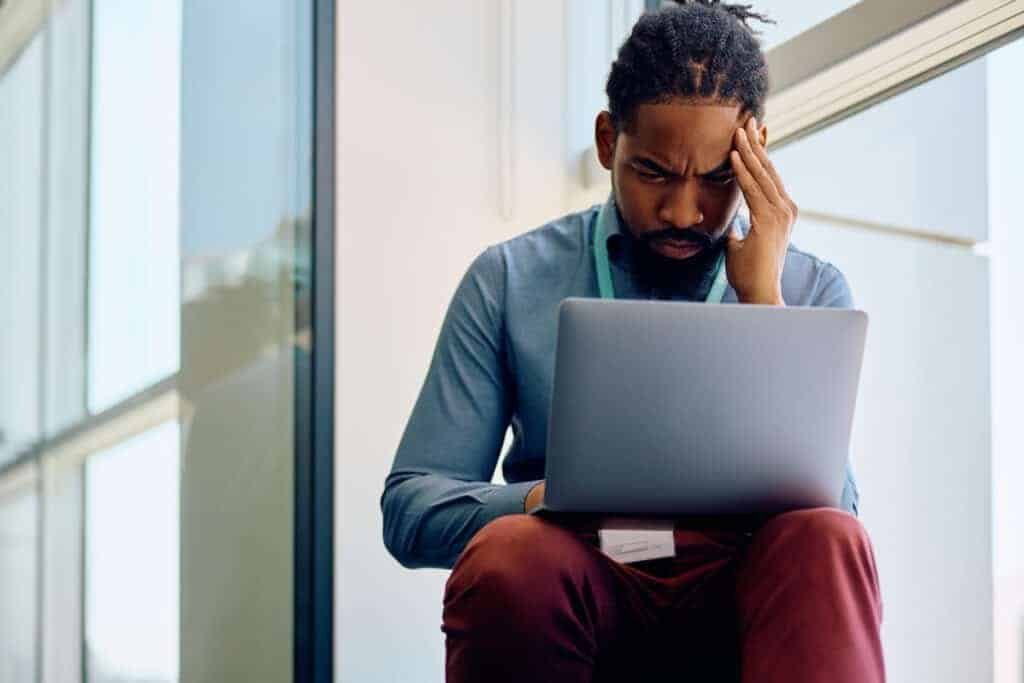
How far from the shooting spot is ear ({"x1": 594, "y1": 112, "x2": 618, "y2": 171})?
1.85 metres

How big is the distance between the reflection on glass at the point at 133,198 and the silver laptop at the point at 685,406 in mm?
1658

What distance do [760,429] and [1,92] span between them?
186cm

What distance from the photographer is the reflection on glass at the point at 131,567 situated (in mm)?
2799

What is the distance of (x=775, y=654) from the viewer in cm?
126

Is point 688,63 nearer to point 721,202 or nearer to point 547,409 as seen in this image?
point 721,202

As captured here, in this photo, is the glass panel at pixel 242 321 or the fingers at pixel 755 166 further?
the glass panel at pixel 242 321

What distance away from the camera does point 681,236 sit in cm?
173

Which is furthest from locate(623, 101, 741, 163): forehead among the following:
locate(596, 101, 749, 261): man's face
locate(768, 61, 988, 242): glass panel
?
locate(768, 61, 988, 242): glass panel

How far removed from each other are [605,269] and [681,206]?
0.38ft

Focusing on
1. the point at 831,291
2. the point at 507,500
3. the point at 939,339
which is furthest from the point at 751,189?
the point at 939,339

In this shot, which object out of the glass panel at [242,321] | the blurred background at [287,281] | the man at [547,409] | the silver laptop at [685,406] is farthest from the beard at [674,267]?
the glass panel at [242,321]

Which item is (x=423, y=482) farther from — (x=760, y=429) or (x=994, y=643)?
(x=994, y=643)

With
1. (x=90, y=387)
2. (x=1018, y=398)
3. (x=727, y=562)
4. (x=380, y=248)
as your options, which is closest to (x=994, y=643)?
(x=1018, y=398)

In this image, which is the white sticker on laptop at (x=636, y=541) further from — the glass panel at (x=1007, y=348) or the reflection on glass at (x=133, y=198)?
the reflection on glass at (x=133, y=198)
